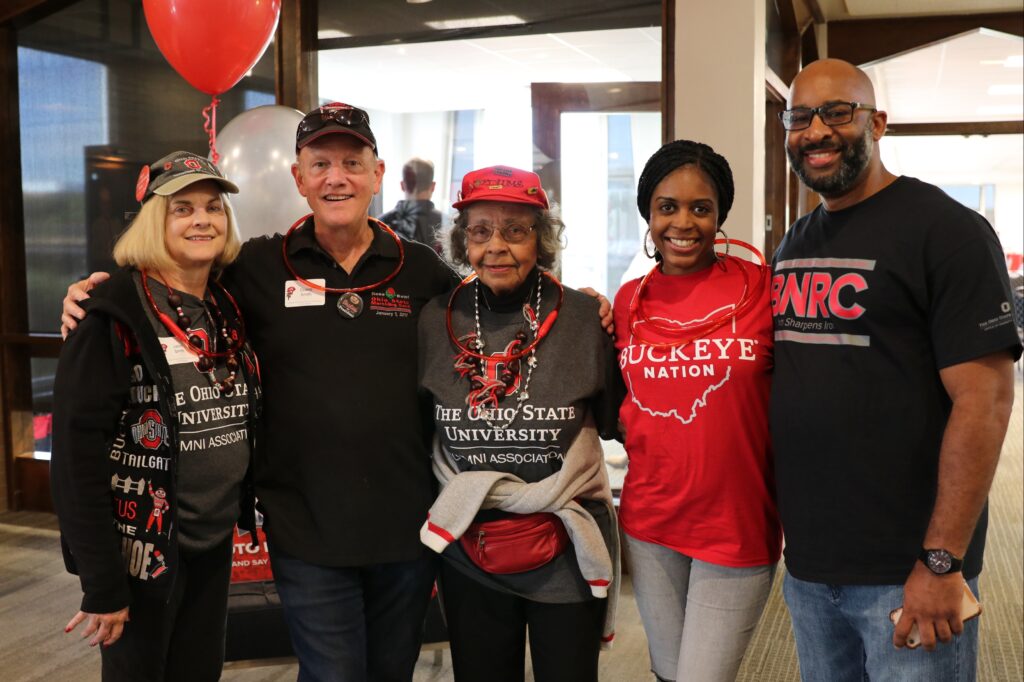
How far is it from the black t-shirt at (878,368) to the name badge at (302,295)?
0.99 meters

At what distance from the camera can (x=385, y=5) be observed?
4.27 metres

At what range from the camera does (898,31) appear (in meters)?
5.89

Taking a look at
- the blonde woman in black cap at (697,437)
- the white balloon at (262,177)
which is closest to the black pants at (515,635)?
the blonde woman in black cap at (697,437)

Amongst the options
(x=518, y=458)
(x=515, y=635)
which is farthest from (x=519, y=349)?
(x=515, y=635)

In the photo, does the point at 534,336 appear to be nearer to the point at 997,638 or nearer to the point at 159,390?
the point at 159,390

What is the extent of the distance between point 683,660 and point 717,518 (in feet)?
0.96

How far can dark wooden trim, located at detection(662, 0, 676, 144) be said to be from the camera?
3.63 meters

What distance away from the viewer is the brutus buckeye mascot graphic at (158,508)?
1741 mm

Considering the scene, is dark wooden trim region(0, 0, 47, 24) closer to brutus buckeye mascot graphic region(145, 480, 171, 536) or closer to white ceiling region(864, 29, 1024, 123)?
brutus buckeye mascot graphic region(145, 480, 171, 536)

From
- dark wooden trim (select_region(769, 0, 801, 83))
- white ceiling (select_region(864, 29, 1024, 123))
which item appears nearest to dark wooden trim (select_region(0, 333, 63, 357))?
dark wooden trim (select_region(769, 0, 801, 83))

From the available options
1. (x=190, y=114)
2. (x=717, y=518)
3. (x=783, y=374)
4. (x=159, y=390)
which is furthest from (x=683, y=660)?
(x=190, y=114)

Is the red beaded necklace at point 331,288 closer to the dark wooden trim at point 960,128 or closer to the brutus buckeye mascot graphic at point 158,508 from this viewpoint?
the brutus buckeye mascot graphic at point 158,508

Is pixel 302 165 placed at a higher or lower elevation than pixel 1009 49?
lower

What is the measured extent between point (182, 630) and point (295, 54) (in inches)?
121
